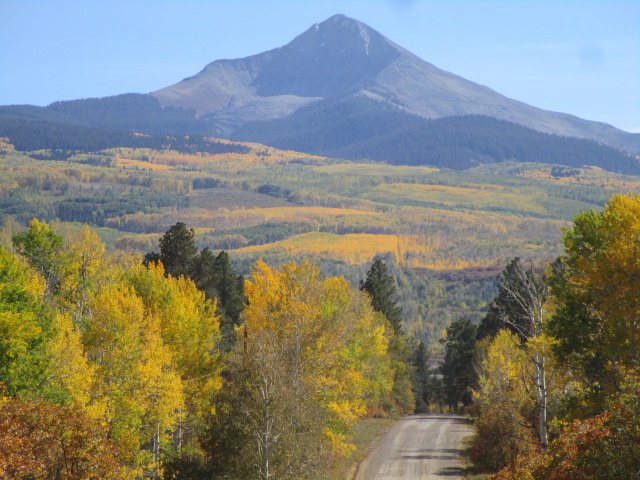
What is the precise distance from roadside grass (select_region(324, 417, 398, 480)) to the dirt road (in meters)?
0.55

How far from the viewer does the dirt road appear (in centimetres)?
5212

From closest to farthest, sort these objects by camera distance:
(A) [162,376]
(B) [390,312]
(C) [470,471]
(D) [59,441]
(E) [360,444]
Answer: (D) [59,441], (A) [162,376], (C) [470,471], (E) [360,444], (B) [390,312]

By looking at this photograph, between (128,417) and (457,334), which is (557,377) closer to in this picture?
(128,417)

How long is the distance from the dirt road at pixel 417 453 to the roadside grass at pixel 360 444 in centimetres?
55

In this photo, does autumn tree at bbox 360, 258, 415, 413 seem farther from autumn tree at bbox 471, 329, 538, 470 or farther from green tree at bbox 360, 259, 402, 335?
autumn tree at bbox 471, 329, 538, 470

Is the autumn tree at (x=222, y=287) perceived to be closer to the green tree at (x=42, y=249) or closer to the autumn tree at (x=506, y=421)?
the green tree at (x=42, y=249)

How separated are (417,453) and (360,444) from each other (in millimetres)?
5565

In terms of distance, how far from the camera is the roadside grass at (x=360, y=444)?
5174 centimetres

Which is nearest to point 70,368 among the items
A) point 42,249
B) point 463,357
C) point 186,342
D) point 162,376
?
point 162,376

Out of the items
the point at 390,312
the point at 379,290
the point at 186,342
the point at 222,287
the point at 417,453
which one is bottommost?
the point at 417,453

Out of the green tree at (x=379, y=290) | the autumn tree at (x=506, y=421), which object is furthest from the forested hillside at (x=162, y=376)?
the green tree at (x=379, y=290)

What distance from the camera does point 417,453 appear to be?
60750 millimetres

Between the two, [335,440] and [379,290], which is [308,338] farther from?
[379,290]

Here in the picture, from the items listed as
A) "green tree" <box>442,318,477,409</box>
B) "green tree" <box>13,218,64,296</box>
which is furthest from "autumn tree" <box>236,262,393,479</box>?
"green tree" <box>442,318,477,409</box>
